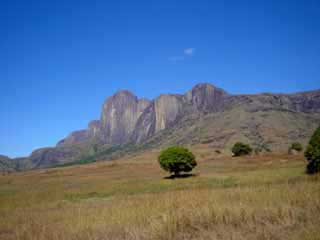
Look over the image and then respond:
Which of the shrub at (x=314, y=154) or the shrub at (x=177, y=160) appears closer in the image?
the shrub at (x=314, y=154)

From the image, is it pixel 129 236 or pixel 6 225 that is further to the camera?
pixel 6 225

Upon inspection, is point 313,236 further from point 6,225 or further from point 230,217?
point 6,225

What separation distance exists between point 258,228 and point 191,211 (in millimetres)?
2059

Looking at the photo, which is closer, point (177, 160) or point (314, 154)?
point (314, 154)

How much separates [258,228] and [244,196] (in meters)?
3.60

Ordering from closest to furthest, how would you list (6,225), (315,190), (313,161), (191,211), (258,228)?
(258,228) < (191,211) < (315,190) < (6,225) < (313,161)

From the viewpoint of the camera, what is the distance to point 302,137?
191 meters

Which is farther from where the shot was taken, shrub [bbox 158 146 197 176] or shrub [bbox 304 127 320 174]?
shrub [bbox 158 146 197 176]

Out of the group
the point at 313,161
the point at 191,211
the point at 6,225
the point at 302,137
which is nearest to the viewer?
the point at 191,211

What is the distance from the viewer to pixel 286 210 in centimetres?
706

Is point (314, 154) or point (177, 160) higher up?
point (314, 154)

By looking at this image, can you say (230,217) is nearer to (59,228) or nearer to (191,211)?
(191,211)

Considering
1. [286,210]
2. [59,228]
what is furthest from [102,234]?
[286,210]

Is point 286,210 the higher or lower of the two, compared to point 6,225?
higher
